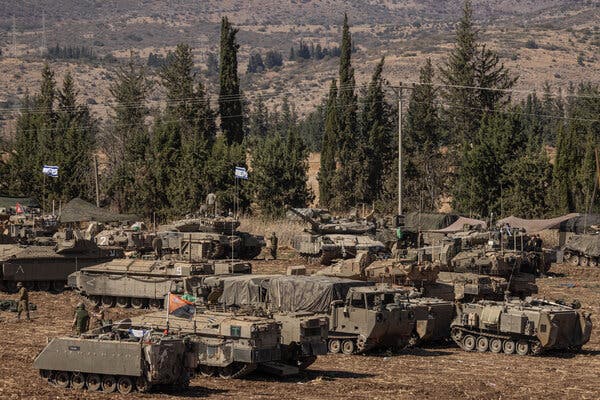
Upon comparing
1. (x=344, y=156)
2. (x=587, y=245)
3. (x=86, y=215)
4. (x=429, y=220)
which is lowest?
(x=587, y=245)

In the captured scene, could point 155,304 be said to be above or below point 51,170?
below

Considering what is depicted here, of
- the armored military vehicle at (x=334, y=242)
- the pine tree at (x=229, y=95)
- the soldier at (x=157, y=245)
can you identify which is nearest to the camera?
the soldier at (x=157, y=245)

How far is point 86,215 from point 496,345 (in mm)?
36092

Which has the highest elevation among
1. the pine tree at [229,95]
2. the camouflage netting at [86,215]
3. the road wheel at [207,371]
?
the pine tree at [229,95]

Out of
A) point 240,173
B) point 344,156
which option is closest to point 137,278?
point 240,173

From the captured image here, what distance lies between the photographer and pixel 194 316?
28531mm

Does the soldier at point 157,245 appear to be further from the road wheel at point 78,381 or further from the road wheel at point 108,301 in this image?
the road wheel at point 78,381

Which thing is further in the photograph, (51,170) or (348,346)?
(51,170)

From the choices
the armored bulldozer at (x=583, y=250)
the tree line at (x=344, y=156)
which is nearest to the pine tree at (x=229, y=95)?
the tree line at (x=344, y=156)

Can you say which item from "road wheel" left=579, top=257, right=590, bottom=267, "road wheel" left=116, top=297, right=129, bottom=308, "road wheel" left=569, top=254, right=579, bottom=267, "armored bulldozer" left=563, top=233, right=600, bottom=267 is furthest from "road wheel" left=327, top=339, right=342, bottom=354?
"road wheel" left=569, top=254, right=579, bottom=267

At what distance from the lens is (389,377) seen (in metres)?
29.1

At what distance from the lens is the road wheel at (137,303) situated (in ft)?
139

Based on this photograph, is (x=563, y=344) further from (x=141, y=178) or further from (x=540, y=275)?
(x=141, y=178)

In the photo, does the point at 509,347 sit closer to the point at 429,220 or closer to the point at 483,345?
the point at 483,345
